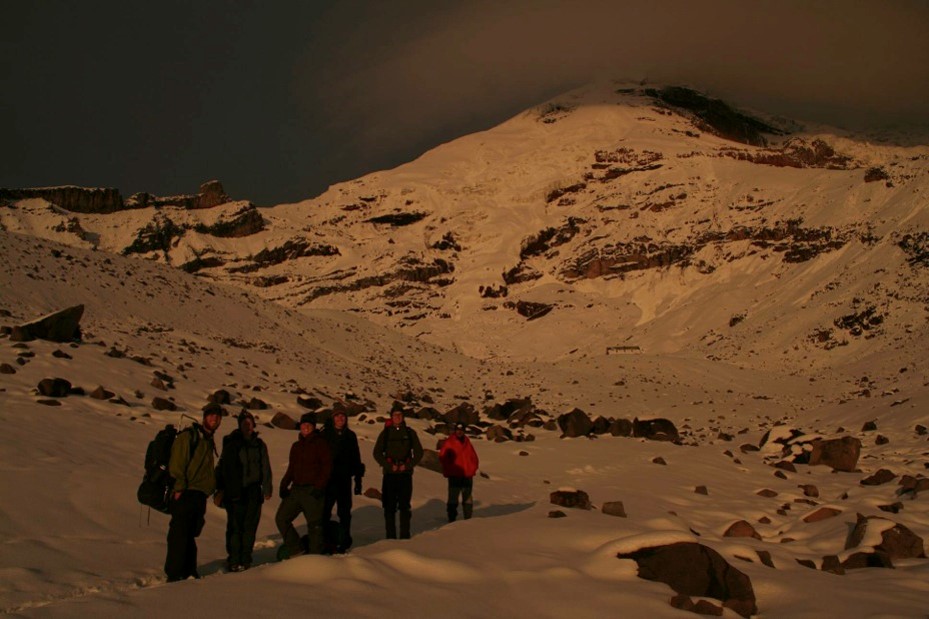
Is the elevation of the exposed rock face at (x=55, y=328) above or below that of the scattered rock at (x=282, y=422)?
above

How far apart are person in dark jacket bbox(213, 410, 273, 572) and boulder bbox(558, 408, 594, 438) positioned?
15284 millimetres

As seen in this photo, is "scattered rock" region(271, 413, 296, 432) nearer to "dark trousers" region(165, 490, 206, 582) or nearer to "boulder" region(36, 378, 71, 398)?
"boulder" region(36, 378, 71, 398)

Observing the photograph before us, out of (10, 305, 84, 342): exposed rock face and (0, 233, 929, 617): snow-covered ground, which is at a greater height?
(10, 305, 84, 342): exposed rock face

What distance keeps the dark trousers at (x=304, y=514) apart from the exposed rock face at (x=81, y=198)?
131 m

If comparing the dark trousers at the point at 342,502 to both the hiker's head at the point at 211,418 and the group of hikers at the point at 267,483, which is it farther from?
the hiker's head at the point at 211,418

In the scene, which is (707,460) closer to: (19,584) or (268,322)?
(19,584)

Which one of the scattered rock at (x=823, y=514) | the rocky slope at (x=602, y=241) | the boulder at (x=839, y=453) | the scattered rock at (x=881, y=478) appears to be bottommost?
the scattered rock at (x=823, y=514)

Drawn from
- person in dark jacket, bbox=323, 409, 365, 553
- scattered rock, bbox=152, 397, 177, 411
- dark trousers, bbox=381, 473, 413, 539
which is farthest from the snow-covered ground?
person in dark jacket, bbox=323, 409, 365, 553

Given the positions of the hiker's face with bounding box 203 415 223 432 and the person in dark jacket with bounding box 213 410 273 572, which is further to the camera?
the person in dark jacket with bounding box 213 410 273 572

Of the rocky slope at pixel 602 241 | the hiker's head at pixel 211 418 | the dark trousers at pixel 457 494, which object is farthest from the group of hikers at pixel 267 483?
the rocky slope at pixel 602 241

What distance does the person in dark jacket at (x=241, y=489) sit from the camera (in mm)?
7797

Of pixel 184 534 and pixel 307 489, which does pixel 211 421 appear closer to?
pixel 184 534

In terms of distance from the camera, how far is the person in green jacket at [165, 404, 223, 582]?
7129mm

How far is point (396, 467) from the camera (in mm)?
9461
